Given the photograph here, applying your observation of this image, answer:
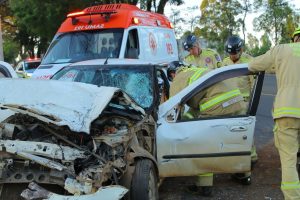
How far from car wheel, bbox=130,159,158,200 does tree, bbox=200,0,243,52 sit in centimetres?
4300

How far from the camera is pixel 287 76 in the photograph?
457cm

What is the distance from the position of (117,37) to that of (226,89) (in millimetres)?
4971

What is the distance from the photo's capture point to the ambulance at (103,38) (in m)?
9.74

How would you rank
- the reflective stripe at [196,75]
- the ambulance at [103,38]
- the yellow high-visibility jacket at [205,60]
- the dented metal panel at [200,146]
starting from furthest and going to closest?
the ambulance at [103,38] < the yellow high-visibility jacket at [205,60] < the reflective stripe at [196,75] < the dented metal panel at [200,146]

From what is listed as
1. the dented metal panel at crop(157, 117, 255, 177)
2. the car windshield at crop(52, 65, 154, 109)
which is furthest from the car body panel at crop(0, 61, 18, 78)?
the dented metal panel at crop(157, 117, 255, 177)

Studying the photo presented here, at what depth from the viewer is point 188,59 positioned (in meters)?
7.92

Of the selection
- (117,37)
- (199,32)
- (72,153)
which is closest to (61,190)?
(72,153)

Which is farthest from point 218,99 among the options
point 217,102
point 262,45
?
point 262,45

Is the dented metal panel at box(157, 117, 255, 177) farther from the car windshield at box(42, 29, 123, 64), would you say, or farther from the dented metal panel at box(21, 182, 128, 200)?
the car windshield at box(42, 29, 123, 64)

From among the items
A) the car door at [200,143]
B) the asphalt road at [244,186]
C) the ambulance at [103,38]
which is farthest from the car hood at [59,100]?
the ambulance at [103,38]

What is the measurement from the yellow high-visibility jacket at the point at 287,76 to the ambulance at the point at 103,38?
518cm

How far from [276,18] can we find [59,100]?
4425 cm

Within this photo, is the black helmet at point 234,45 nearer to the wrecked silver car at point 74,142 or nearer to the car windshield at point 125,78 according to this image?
the car windshield at point 125,78

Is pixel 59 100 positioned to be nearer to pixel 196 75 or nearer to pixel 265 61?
pixel 196 75
